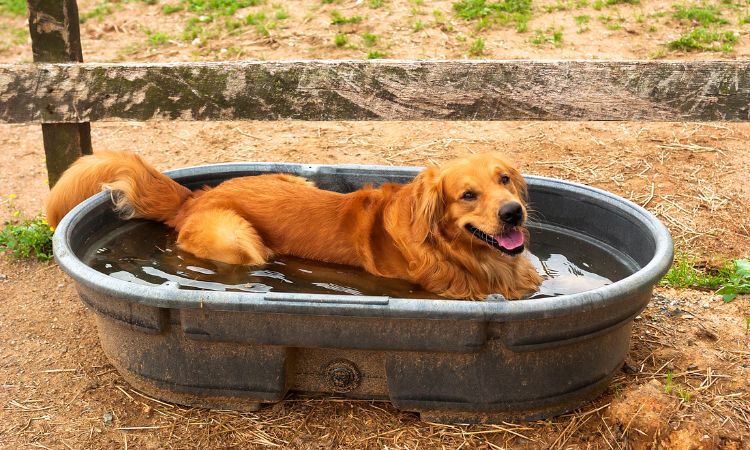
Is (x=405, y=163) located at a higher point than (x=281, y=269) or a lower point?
lower

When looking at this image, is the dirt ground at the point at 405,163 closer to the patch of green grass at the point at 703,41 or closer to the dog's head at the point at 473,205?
the patch of green grass at the point at 703,41

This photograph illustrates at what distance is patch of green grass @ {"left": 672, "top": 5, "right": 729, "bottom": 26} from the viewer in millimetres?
8078

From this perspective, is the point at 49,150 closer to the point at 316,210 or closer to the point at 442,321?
the point at 316,210

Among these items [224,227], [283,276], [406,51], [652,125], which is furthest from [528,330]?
[406,51]

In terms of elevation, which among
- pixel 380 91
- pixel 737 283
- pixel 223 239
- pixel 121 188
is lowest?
pixel 737 283

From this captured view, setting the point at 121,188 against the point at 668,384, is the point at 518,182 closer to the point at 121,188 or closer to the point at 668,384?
the point at 668,384

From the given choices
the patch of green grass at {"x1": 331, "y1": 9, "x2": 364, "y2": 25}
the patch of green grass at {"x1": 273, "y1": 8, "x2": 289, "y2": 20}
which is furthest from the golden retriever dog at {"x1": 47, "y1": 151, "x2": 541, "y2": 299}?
the patch of green grass at {"x1": 273, "y1": 8, "x2": 289, "y2": 20}

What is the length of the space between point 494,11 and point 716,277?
5.16m

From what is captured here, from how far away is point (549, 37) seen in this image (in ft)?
26.6

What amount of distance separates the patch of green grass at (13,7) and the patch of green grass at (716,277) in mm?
9461

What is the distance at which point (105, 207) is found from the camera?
13.8 ft

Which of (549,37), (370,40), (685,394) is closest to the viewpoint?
(685,394)

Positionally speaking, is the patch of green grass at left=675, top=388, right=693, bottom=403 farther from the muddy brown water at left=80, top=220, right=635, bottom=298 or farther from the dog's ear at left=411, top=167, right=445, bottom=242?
the dog's ear at left=411, top=167, right=445, bottom=242

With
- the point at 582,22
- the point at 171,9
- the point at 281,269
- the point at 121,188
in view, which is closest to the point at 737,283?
the point at 281,269
